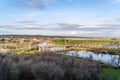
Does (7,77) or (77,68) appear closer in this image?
(7,77)

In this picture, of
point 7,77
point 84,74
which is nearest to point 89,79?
point 84,74

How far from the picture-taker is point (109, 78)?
34.4 meters

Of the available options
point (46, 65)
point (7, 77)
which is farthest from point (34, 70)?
point (7, 77)

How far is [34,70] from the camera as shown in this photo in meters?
29.2

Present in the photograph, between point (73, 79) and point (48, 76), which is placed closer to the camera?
point (48, 76)

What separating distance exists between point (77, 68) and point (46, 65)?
500 cm

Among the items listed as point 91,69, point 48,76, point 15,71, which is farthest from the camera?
point 91,69

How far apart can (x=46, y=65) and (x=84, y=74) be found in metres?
5.29

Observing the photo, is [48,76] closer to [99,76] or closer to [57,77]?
[57,77]

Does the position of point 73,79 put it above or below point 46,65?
below

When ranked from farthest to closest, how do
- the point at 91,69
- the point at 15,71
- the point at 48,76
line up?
the point at 91,69 < the point at 15,71 < the point at 48,76

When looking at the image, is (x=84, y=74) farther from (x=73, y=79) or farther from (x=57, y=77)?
(x=57, y=77)

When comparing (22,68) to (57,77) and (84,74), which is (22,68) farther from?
(84,74)

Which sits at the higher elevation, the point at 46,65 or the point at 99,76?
the point at 46,65
